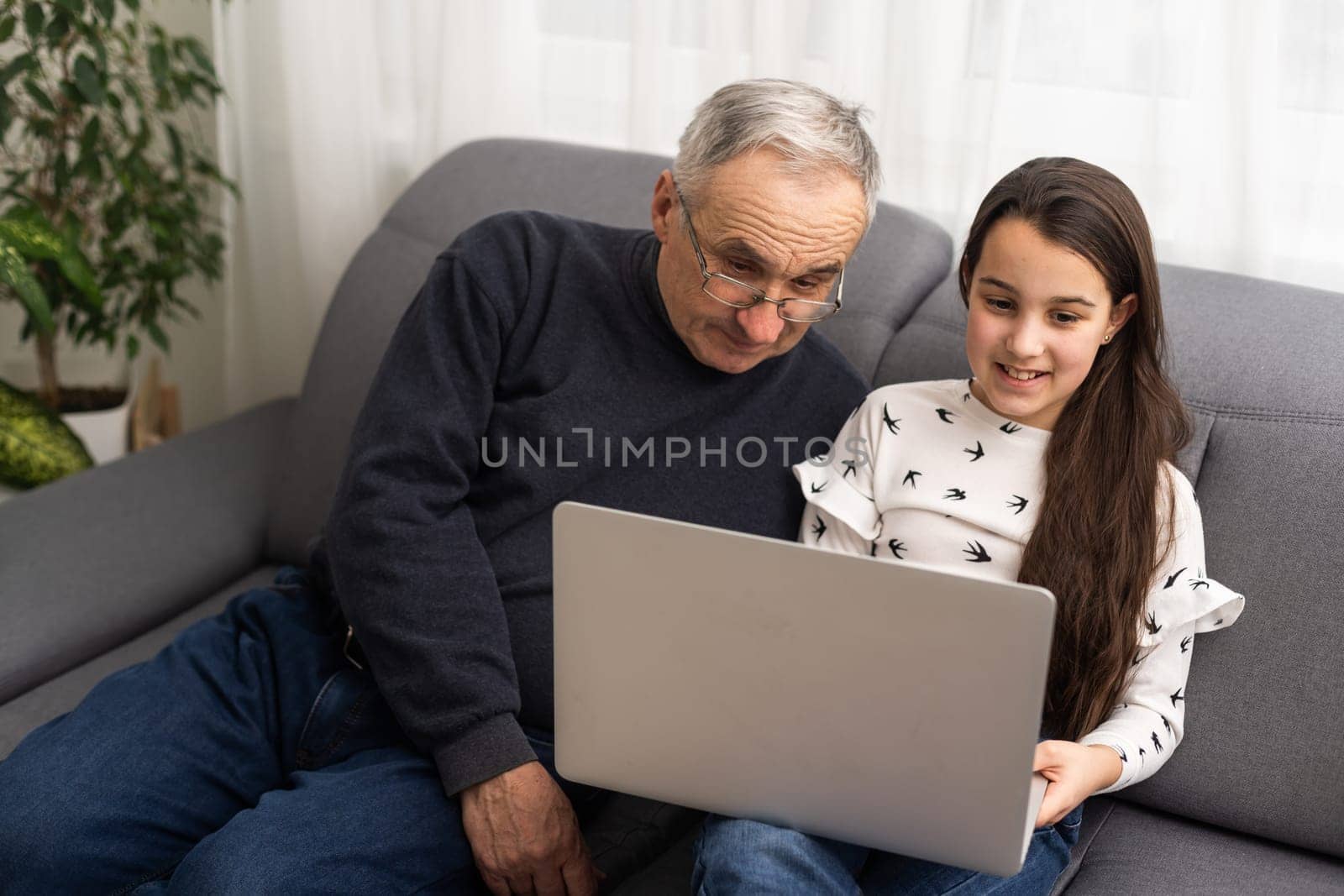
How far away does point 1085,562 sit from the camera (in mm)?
1263

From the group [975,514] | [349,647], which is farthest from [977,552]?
[349,647]

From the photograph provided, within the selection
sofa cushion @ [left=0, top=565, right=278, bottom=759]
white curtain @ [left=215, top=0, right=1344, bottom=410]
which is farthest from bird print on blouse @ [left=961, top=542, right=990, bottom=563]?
sofa cushion @ [left=0, top=565, right=278, bottom=759]

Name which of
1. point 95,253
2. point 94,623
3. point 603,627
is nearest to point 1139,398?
point 603,627

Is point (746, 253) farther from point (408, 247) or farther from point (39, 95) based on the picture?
point (39, 95)

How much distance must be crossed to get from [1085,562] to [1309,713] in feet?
1.04

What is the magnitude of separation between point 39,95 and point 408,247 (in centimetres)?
62

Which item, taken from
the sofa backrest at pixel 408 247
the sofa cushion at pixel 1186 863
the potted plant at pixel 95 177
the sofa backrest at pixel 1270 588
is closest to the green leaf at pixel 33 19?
the potted plant at pixel 95 177

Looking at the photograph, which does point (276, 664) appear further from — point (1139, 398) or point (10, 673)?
point (1139, 398)

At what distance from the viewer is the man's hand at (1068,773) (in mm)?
1142

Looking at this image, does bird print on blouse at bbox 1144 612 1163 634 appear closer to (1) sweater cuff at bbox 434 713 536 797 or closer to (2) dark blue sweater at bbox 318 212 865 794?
(2) dark blue sweater at bbox 318 212 865 794

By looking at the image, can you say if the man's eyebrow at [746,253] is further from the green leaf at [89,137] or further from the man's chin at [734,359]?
the green leaf at [89,137]

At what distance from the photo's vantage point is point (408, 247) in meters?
1.94

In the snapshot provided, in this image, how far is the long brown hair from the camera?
1.23m

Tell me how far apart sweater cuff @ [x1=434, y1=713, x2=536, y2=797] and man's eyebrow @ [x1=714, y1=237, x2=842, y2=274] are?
0.55 metres
